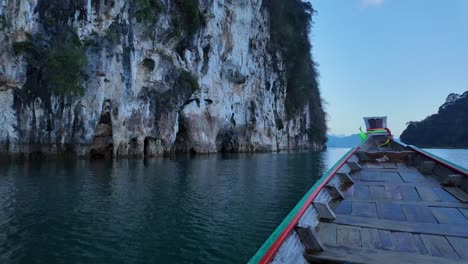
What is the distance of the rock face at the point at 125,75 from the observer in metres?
23.1

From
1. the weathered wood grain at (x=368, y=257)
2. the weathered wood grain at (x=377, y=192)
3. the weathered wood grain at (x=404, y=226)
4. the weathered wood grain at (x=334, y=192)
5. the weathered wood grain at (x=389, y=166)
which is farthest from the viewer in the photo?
the weathered wood grain at (x=389, y=166)

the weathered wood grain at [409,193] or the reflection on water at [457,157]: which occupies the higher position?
the weathered wood grain at [409,193]

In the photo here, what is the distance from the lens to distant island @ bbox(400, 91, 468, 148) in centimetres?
8350

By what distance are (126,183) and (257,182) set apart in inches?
251

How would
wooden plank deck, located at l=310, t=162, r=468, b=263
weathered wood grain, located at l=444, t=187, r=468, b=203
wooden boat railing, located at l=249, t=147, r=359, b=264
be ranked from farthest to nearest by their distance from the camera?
1. weathered wood grain, located at l=444, t=187, r=468, b=203
2. wooden plank deck, located at l=310, t=162, r=468, b=263
3. wooden boat railing, located at l=249, t=147, r=359, b=264

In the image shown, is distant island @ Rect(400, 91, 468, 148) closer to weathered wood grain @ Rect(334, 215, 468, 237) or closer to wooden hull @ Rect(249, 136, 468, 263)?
wooden hull @ Rect(249, 136, 468, 263)

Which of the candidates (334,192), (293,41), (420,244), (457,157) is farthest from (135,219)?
(293,41)

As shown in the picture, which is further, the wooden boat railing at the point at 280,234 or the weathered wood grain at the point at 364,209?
the weathered wood grain at the point at 364,209

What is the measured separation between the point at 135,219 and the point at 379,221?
6.66 m

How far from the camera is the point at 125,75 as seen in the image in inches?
1142

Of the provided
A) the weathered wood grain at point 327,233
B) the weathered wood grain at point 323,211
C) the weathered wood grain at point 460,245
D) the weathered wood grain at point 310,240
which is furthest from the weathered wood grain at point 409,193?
the weathered wood grain at point 310,240

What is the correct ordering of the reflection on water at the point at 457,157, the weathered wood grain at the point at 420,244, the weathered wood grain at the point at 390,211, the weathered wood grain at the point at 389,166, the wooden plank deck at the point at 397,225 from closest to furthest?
the wooden plank deck at the point at 397,225 < the weathered wood grain at the point at 420,244 < the weathered wood grain at the point at 390,211 < the weathered wood grain at the point at 389,166 < the reflection on water at the point at 457,157

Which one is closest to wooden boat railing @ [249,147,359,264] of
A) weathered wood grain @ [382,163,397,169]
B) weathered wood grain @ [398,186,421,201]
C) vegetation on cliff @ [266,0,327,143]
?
weathered wood grain @ [398,186,421,201]

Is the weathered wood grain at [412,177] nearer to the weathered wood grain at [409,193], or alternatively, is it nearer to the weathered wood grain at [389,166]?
the weathered wood grain at [409,193]
